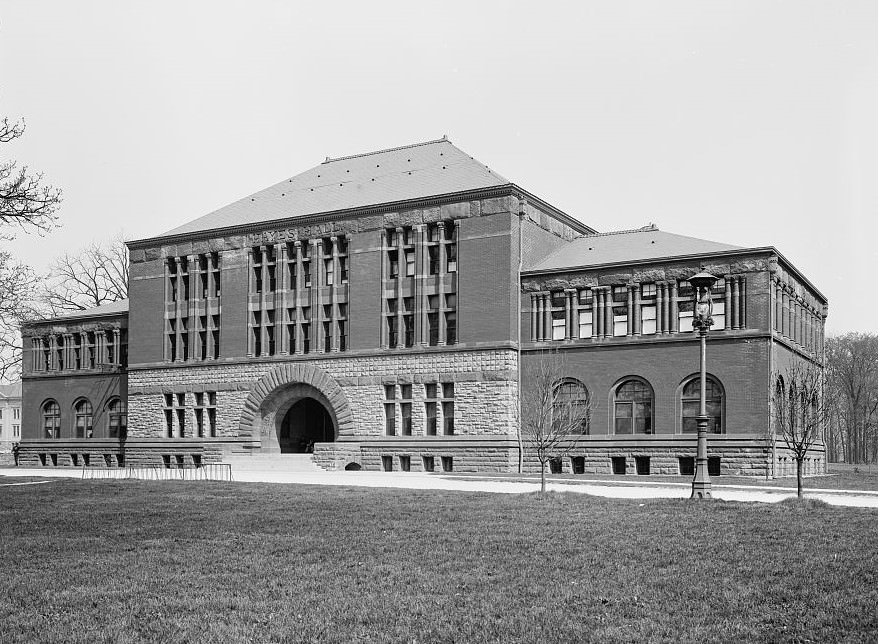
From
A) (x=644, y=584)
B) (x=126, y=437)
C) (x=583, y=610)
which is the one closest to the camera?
(x=583, y=610)

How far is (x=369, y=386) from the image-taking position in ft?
163

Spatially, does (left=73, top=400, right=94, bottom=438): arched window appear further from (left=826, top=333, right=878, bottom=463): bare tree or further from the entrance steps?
(left=826, top=333, right=878, bottom=463): bare tree

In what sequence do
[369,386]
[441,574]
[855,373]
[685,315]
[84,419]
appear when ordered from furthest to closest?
[855,373] < [84,419] < [369,386] < [685,315] < [441,574]

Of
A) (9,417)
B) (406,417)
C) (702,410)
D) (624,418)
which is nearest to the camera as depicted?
(702,410)

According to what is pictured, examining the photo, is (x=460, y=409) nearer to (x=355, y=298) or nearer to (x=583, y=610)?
(x=355, y=298)

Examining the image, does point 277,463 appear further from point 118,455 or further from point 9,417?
point 9,417

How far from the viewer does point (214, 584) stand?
37.9 ft

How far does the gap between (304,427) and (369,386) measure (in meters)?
9.07

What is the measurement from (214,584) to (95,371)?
175ft

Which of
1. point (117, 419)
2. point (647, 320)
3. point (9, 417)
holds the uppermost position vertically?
point (647, 320)

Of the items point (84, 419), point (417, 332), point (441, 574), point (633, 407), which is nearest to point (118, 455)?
point (84, 419)

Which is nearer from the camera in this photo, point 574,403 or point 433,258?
point 574,403

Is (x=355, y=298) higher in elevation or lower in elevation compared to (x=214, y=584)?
higher

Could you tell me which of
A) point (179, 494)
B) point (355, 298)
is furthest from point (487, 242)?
point (179, 494)
